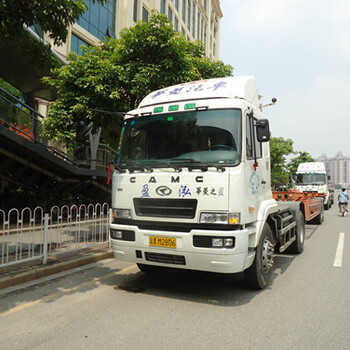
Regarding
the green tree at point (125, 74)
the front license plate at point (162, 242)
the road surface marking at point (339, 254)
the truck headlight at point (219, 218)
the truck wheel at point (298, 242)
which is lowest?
the road surface marking at point (339, 254)

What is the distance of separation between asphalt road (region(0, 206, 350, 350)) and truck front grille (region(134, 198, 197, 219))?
45.3 inches

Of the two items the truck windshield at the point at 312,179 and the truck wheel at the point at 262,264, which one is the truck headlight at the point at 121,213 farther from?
the truck windshield at the point at 312,179

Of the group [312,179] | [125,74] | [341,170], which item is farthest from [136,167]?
[341,170]

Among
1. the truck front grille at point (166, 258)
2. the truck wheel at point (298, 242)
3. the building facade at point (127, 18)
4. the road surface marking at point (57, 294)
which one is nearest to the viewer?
the road surface marking at point (57, 294)

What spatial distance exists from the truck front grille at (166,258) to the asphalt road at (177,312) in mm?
522

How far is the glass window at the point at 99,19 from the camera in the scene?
21.1 meters

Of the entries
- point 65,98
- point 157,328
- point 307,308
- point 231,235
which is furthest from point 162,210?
point 65,98

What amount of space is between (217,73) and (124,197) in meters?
7.81

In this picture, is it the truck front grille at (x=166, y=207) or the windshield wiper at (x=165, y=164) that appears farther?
the windshield wiper at (x=165, y=164)

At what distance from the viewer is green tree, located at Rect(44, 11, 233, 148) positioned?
8.19 m

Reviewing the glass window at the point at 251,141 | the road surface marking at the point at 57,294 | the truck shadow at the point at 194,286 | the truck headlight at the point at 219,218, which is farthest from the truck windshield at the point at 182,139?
the road surface marking at the point at 57,294

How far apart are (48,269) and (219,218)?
127 inches

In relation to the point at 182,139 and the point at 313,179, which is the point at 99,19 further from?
the point at 182,139

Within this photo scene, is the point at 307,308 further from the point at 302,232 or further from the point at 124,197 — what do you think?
the point at 302,232
